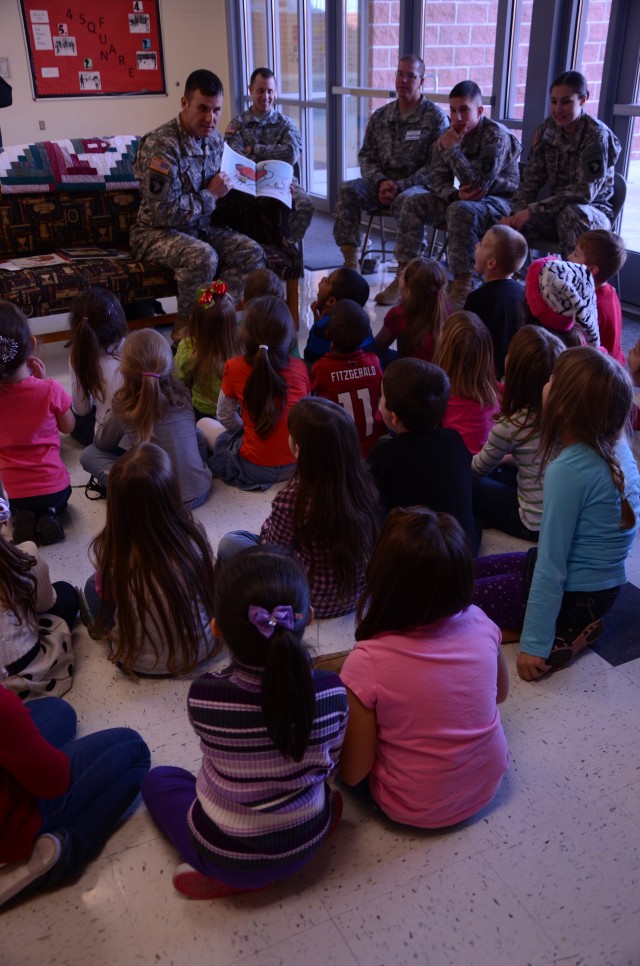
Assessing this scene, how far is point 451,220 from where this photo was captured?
4.78 meters

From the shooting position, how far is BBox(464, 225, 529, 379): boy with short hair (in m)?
3.27

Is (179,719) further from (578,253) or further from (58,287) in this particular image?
(58,287)

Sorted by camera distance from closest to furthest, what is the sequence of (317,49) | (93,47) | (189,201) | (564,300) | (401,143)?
1. (564,300)
2. (189,201)
3. (401,143)
4. (317,49)
5. (93,47)

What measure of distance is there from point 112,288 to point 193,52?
6.02 m

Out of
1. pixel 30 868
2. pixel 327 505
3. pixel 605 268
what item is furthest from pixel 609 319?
pixel 30 868

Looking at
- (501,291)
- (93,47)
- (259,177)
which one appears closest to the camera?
(501,291)

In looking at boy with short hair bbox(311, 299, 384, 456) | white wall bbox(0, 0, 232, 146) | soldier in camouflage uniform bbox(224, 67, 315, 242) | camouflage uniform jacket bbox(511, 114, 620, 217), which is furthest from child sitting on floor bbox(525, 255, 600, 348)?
white wall bbox(0, 0, 232, 146)

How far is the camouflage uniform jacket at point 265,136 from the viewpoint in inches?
231

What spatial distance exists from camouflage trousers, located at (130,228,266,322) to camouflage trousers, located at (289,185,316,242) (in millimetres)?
360

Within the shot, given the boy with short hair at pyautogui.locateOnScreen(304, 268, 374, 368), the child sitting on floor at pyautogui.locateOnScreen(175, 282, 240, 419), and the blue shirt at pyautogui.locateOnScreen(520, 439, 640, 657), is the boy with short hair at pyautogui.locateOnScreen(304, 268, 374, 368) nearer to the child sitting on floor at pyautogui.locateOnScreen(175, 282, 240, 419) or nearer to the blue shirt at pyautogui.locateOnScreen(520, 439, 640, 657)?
the child sitting on floor at pyautogui.locateOnScreen(175, 282, 240, 419)

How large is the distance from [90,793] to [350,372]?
1636mm

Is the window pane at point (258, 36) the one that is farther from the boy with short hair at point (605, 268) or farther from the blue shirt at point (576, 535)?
the blue shirt at point (576, 535)

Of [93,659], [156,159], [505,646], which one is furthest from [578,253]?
[93,659]

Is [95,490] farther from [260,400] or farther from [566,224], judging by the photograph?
[566,224]
